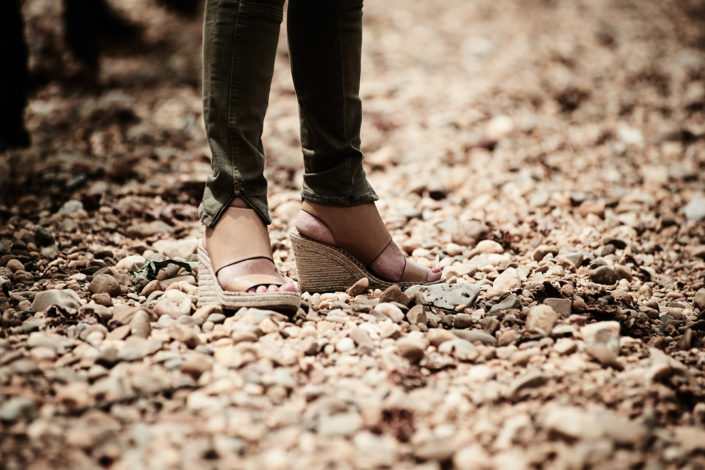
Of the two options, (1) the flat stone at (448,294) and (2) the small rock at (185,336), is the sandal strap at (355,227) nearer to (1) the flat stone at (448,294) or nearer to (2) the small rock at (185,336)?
(1) the flat stone at (448,294)

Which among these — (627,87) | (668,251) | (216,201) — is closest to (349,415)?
(216,201)

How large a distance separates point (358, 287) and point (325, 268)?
0.42 feet

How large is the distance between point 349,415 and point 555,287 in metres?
1.00

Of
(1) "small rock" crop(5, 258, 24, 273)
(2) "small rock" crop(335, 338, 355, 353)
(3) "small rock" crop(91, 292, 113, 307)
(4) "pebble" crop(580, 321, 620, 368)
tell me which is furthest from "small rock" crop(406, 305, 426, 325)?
(1) "small rock" crop(5, 258, 24, 273)

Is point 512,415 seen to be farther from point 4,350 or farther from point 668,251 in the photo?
point 668,251

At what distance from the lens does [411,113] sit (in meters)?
4.35

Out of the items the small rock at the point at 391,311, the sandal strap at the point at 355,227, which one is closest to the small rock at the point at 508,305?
the small rock at the point at 391,311

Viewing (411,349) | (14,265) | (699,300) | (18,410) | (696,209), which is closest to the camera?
(18,410)

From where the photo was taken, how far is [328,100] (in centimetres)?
180

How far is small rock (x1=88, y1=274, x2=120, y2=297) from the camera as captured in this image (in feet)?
6.54

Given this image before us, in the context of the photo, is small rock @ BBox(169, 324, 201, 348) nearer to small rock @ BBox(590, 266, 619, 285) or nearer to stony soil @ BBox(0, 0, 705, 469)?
stony soil @ BBox(0, 0, 705, 469)

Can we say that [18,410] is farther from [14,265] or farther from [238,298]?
[14,265]

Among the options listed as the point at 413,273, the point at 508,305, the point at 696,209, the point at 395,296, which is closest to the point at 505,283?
the point at 508,305

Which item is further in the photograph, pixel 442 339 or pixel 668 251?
pixel 668 251
